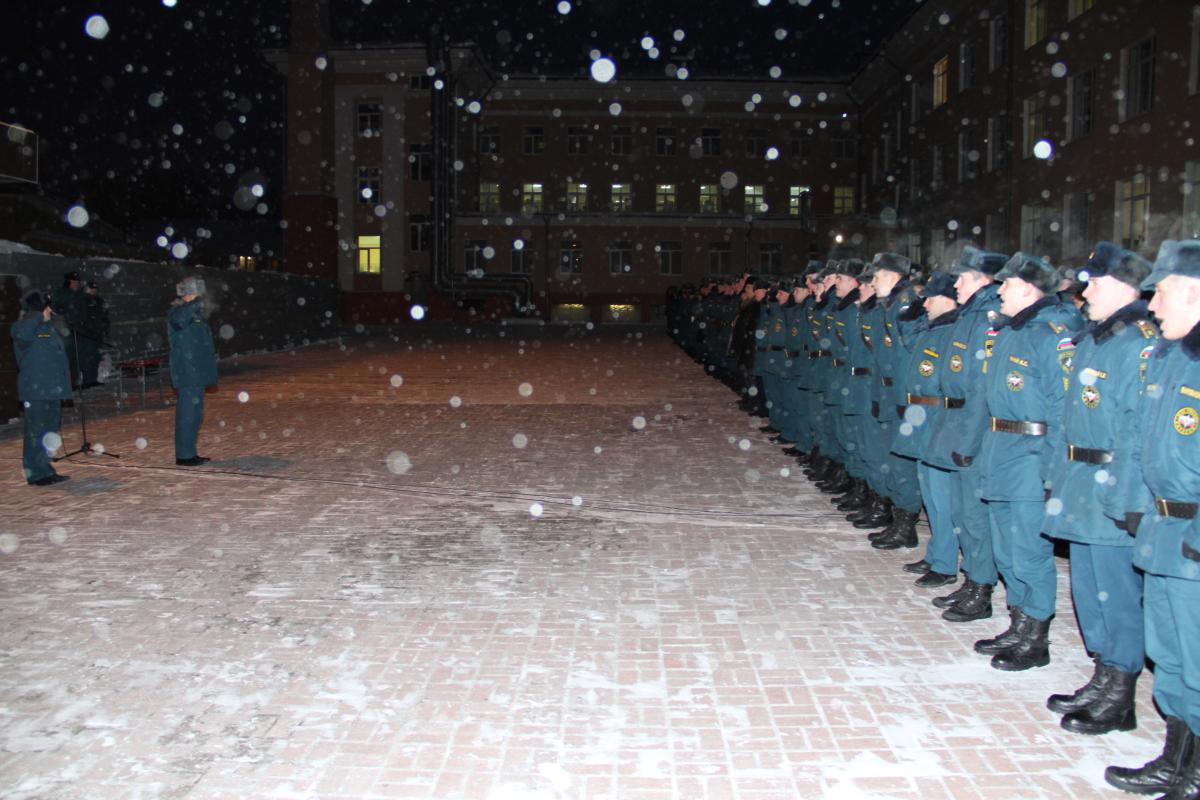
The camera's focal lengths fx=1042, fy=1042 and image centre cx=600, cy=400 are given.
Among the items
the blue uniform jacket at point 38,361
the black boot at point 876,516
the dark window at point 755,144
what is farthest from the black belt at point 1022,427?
the dark window at point 755,144

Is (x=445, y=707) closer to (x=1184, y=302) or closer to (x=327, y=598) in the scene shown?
(x=327, y=598)

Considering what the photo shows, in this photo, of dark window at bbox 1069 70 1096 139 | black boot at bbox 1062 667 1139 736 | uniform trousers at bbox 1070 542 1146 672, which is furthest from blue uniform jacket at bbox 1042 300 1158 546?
dark window at bbox 1069 70 1096 139

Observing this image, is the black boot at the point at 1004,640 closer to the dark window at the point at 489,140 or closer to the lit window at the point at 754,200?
the lit window at the point at 754,200

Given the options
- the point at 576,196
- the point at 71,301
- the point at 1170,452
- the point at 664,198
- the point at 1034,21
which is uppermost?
the point at 1034,21

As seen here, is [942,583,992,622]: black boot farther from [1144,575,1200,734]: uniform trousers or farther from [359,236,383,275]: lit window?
[359,236,383,275]: lit window

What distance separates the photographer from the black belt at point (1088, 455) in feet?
15.0

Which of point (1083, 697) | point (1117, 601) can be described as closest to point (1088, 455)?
point (1117, 601)

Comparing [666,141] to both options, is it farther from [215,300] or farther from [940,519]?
[940,519]

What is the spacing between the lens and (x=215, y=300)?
26469 mm

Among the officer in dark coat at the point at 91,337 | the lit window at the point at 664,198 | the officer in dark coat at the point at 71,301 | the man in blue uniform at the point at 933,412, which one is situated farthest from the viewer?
the lit window at the point at 664,198

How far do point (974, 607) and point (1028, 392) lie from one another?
5.08ft

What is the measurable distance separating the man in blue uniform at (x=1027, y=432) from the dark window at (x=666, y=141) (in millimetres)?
54006

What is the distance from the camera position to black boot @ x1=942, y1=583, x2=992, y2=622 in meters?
6.25

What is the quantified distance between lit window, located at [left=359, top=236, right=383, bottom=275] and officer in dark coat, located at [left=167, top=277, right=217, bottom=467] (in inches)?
1642
